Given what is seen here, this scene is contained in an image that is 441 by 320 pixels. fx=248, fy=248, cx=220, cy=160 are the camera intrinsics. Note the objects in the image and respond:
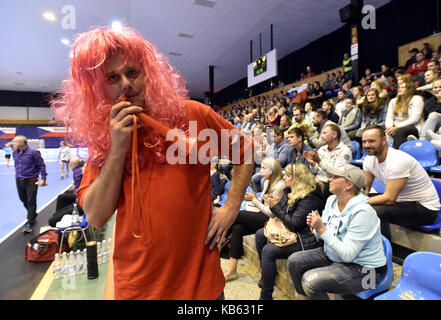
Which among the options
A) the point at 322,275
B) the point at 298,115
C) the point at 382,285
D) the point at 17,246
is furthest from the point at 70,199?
the point at 382,285

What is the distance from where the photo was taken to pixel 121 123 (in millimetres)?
704

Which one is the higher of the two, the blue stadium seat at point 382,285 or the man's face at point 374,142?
the man's face at point 374,142

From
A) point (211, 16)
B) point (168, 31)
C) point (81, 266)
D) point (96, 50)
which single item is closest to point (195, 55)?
point (168, 31)

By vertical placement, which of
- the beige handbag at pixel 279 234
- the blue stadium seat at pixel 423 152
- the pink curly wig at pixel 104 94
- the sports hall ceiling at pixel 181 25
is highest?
the sports hall ceiling at pixel 181 25

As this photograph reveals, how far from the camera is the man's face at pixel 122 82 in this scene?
78 cm

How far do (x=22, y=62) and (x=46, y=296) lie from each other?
13671mm

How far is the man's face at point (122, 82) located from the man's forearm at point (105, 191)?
194 millimetres

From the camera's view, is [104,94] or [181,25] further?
[181,25]

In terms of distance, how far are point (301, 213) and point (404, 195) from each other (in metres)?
1.08

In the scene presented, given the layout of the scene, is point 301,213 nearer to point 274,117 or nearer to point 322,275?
point 322,275

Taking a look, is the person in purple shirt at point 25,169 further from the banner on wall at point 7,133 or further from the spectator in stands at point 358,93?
the banner on wall at point 7,133

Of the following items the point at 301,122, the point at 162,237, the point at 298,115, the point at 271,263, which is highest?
the point at 298,115

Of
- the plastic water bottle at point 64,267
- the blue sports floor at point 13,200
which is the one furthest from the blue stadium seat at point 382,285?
the blue sports floor at point 13,200
